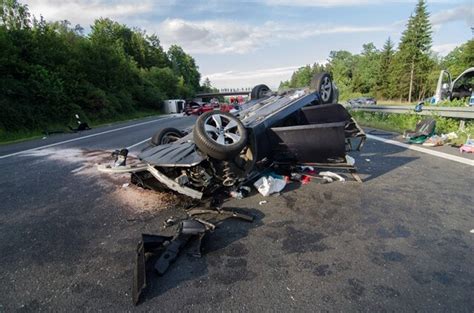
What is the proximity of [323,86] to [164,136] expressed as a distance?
11.5 ft

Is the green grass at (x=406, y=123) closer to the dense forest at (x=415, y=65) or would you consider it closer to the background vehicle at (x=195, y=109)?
the background vehicle at (x=195, y=109)

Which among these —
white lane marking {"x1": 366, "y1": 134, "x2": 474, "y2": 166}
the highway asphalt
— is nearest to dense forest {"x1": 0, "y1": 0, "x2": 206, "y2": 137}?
the highway asphalt

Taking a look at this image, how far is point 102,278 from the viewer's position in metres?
2.25

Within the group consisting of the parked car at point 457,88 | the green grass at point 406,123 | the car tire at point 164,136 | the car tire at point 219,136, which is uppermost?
the parked car at point 457,88

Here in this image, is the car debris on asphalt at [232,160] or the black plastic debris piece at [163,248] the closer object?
the black plastic debris piece at [163,248]

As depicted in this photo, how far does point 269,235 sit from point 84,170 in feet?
14.6

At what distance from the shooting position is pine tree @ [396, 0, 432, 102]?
1796 inches

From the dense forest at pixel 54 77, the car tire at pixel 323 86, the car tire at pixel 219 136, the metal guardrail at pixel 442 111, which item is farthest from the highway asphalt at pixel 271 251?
the dense forest at pixel 54 77

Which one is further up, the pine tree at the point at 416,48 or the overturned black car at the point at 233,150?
the pine tree at the point at 416,48

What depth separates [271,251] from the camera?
2.57 meters

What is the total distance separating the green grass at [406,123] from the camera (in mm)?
7039

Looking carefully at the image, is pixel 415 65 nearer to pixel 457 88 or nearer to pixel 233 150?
pixel 457 88

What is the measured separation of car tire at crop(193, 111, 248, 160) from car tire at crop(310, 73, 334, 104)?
111 inches

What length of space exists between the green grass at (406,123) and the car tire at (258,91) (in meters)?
4.68
